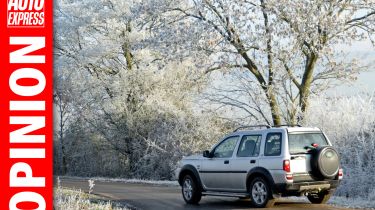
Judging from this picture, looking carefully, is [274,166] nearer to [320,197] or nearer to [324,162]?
[324,162]

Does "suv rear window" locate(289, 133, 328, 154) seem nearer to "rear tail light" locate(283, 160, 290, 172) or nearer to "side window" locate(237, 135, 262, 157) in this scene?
"rear tail light" locate(283, 160, 290, 172)

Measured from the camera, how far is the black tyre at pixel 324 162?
1639cm

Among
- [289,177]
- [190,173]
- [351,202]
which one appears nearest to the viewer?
[289,177]

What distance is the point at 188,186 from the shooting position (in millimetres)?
18875

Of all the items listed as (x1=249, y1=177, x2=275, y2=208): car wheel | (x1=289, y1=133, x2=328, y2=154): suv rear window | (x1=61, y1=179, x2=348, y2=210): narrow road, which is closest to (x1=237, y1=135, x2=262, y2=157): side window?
(x1=249, y1=177, x2=275, y2=208): car wheel

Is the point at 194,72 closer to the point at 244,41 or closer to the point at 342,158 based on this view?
the point at 244,41

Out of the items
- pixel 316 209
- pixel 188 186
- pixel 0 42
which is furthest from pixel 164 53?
pixel 0 42

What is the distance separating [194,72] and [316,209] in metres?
14.9

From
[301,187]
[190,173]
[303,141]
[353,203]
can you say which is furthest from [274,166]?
[190,173]

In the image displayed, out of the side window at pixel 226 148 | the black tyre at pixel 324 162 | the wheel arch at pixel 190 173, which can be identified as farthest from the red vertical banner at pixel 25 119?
the wheel arch at pixel 190 173

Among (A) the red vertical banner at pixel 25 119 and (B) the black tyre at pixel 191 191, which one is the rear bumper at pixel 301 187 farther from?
(A) the red vertical banner at pixel 25 119

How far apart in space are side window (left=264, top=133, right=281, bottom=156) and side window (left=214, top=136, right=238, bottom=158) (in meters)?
1.20

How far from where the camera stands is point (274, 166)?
54.0 feet

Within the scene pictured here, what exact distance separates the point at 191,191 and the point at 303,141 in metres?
3.52
